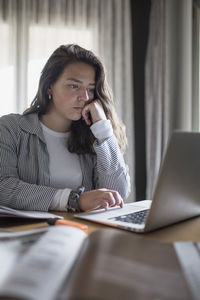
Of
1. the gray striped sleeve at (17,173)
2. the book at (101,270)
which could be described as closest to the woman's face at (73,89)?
the gray striped sleeve at (17,173)

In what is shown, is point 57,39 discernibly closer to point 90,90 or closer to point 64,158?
point 90,90

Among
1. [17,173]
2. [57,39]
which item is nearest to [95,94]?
[17,173]

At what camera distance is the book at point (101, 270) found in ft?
1.21

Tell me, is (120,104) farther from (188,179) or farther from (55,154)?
(188,179)

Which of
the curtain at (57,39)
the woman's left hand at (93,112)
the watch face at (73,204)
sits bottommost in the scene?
the watch face at (73,204)

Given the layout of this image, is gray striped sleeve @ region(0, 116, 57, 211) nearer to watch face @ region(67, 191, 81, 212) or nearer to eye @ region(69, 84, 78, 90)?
watch face @ region(67, 191, 81, 212)

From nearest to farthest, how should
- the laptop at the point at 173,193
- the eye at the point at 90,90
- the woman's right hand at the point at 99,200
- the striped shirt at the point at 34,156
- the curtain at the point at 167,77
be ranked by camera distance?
the laptop at the point at 173,193 → the woman's right hand at the point at 99,200 → the striped shirt at the point at 34,156 → the eye at the point at 90,90 → the curtain at the point at 167,77

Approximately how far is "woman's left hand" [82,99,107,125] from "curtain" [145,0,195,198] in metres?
1.31

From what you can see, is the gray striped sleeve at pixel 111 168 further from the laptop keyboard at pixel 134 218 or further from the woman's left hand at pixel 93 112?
the laptop keyboard at pixel 134 218

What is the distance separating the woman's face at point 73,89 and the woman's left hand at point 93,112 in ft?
0.09

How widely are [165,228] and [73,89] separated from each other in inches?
36.5

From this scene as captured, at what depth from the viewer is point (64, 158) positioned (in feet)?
4.87

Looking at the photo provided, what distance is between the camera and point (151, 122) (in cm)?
292

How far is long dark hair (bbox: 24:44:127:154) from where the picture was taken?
156cm
